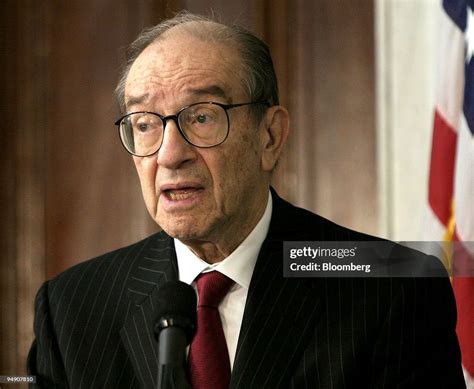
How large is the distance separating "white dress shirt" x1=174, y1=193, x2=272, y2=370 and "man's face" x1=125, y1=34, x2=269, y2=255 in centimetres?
4

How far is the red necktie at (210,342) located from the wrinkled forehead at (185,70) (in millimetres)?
379

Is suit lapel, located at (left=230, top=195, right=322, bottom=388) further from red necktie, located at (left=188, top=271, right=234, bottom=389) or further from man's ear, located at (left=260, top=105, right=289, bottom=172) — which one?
man's ear, located at (left=260, top=105, right=289, bottom=172)

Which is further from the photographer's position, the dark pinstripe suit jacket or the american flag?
the american flag

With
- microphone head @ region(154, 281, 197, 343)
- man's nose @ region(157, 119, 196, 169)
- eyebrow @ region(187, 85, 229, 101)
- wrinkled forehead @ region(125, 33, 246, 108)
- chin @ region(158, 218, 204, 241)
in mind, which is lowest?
microphone head @ region(154, 281, 197, 343)

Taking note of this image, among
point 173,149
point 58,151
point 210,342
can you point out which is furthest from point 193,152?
point 58,151

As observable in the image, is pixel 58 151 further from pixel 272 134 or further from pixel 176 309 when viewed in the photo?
pixel 176 309

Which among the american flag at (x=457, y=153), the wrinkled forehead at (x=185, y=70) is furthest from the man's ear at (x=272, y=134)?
the american flag at (x=457, y=153)

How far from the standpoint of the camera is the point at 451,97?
1.82m

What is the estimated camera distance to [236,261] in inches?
61.2

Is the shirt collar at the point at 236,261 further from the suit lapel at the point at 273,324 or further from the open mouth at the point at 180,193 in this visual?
the open mouth at the point at 180,193

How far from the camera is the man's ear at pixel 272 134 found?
162 centimetres

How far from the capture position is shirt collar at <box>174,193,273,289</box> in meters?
1.54

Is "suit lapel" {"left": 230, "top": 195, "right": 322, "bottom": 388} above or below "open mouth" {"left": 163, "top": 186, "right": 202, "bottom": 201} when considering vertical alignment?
below

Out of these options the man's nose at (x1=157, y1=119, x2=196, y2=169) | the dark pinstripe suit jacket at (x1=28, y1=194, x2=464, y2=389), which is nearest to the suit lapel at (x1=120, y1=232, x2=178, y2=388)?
the dark pinstripe suit jacket at (x1=28, y1=194, x2=464, y2=389)
